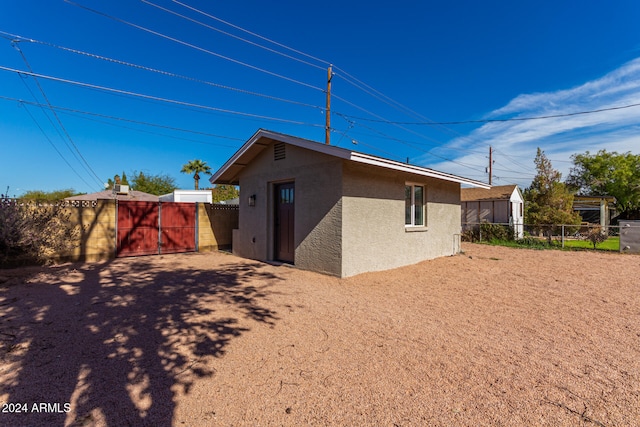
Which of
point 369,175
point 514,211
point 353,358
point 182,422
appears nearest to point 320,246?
point 369,175

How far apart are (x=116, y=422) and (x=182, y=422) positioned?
472 mm

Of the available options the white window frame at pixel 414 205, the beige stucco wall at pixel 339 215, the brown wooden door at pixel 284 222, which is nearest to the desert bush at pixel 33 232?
the beige stucco wall at pixel 339 215

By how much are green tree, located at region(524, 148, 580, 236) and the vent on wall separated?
47.6 ft

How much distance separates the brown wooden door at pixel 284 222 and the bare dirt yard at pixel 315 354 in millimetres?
2330

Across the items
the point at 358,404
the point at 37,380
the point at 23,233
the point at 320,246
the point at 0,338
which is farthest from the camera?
the point at 320,246

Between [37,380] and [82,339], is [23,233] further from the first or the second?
[37,380]

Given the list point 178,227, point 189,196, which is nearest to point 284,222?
point 178,227

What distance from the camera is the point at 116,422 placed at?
2.16 metres

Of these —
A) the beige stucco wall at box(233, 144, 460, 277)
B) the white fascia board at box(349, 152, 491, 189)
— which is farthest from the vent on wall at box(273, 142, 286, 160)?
the white fascia board at box(349, 152, 491, 189)

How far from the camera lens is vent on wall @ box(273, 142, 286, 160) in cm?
845

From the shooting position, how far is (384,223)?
7840 mm

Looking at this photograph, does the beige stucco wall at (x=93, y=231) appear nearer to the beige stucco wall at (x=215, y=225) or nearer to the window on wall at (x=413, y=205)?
the beige stucco wall at (x=215, y=225)

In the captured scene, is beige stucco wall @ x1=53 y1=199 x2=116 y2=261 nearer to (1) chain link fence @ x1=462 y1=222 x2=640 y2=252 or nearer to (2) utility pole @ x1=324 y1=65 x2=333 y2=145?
(2) utility pole @ x1=324 y1=65 x2=333 y2=145

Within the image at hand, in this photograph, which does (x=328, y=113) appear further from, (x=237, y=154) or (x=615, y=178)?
(x=615, y=178)
